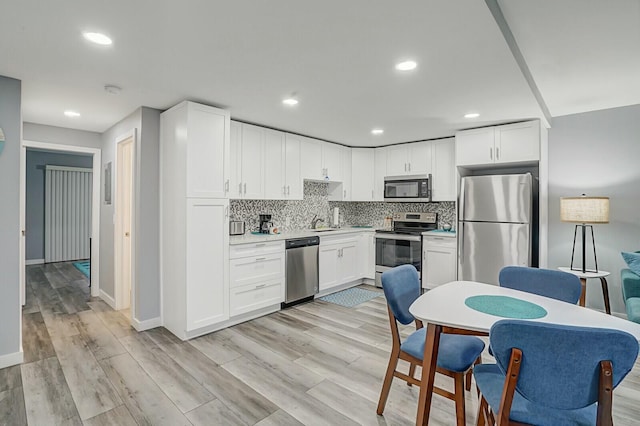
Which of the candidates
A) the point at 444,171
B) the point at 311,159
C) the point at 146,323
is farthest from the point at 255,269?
the point at 444,171

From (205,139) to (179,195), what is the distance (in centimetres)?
62

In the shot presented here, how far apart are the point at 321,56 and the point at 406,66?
0.64m

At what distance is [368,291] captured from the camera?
4.95 m

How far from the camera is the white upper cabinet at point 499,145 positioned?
380cm

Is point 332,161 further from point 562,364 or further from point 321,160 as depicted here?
point 562,364

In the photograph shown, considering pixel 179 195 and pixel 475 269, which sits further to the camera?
pixel 475 269

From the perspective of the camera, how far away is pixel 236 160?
3816 mm

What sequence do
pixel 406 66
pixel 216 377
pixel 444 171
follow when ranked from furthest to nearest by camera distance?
1. pixel 444 171
2. pixel 216 377
3. pixel 406 66

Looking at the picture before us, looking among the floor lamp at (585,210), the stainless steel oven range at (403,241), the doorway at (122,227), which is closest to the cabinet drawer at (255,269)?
the doorway at (122,227)

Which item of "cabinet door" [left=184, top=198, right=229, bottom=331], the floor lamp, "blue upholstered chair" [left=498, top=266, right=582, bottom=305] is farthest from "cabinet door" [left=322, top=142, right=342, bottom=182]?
"blue upholstered chair" [left=498, top=266, right=582, bottom=305]

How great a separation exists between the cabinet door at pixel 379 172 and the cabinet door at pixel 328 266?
1.30 metres

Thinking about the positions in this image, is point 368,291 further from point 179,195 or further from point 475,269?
point 179,195

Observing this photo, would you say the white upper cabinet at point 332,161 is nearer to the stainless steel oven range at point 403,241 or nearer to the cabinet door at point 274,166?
the cabinet door at point 274,166

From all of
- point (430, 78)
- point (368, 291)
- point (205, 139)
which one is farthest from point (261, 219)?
point (430, 78)
